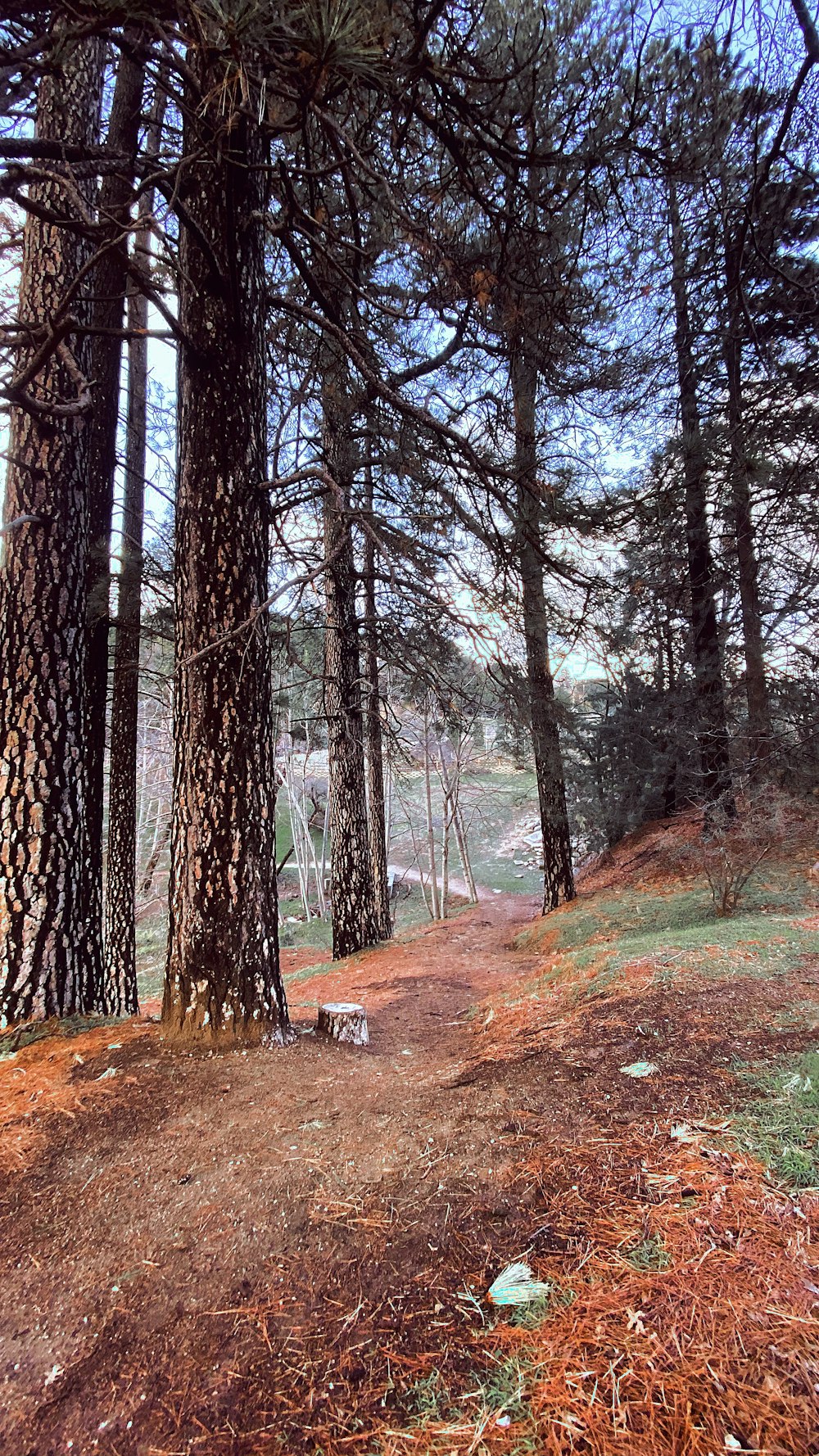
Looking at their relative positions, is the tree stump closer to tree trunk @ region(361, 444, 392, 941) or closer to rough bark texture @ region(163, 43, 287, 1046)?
rough bark texture @ region(163, 43, 287, 1046)

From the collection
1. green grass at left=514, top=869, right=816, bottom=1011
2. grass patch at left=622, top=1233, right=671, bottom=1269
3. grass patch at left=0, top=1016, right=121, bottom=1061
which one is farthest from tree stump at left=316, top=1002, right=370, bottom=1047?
grass patch at left=622, top=1233, right=671, bottom=1269

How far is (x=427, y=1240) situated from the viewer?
63.7 inches

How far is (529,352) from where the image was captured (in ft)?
13.3

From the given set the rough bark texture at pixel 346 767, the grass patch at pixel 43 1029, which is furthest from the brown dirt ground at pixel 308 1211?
the rough bark texture at pixel 346 767

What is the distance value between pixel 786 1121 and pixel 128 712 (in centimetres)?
612

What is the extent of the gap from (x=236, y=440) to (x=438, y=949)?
649 cm

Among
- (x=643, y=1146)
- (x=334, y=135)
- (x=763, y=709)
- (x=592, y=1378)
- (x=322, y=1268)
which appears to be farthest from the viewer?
(x=763, y=709)

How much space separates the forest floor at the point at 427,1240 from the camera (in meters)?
1.13

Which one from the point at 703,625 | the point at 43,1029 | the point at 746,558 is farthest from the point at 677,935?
the point at 746,558

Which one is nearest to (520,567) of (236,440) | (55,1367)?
(236,440)

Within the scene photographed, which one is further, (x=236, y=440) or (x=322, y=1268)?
(x=236, y=440)

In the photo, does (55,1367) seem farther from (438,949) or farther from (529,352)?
(438,949)

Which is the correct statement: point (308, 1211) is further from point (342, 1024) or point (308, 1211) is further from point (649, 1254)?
point (342, 1024)

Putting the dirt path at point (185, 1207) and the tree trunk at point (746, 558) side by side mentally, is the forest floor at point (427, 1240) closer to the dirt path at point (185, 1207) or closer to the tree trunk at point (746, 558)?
the dirt path at point (185, 1207)
